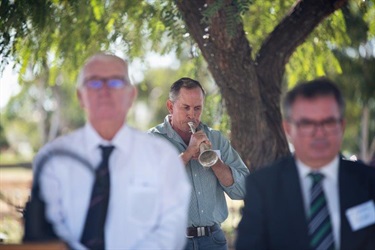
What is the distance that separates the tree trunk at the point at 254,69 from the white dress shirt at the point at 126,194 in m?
3.74

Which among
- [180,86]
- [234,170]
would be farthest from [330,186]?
[180,86]

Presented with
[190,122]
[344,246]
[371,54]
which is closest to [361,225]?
[344,246]

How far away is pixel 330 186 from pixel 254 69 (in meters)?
4.17

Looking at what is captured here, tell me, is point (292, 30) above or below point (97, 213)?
above

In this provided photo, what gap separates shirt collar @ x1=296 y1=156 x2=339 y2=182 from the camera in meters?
3.60

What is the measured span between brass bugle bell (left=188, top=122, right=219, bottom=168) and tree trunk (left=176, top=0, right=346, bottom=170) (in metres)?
1.99

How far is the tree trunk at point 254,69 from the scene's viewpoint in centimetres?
741

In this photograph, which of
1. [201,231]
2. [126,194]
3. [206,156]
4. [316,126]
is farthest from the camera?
[201,231]

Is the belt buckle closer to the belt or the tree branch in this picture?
the belt

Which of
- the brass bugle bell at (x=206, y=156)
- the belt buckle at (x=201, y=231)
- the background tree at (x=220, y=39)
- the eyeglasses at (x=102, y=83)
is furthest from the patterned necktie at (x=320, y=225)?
the background tree at (x=220, y=39)

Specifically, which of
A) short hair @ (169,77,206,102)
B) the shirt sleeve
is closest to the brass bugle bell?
the shirt sleeve

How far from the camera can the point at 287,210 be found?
3588 mm

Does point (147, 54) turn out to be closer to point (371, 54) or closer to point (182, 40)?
point (182, 40)

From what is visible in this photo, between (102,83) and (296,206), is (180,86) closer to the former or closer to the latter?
(102,83)
